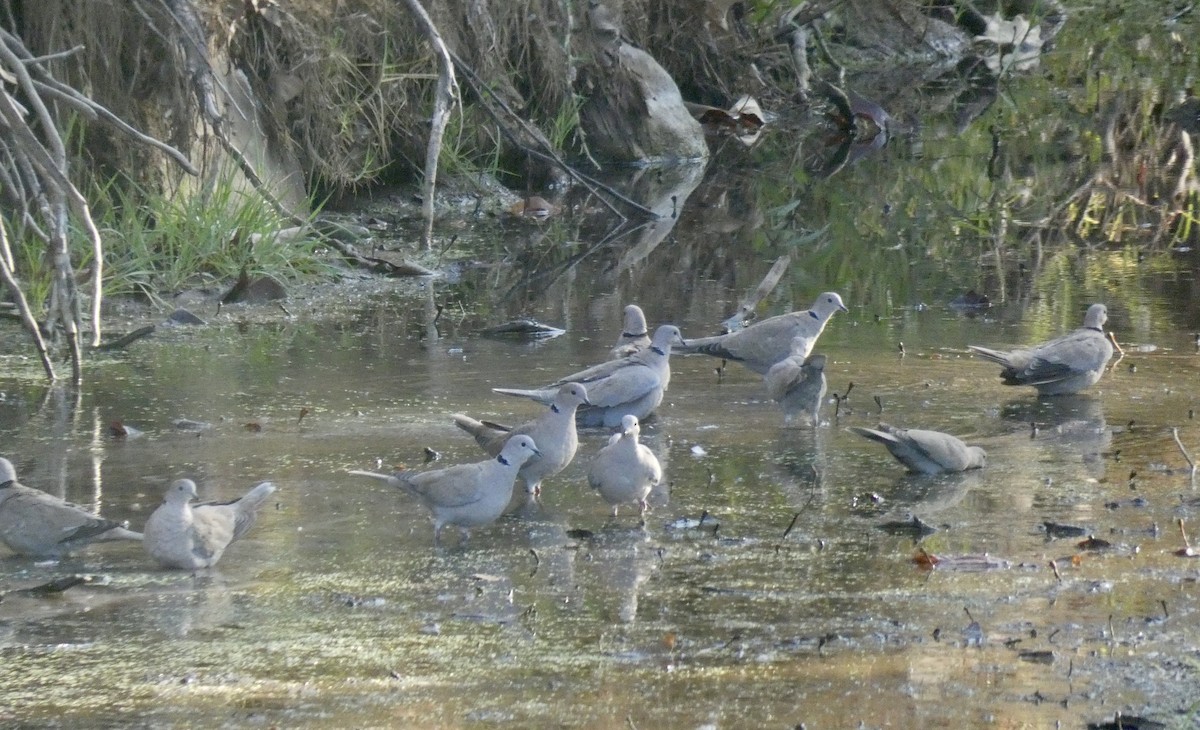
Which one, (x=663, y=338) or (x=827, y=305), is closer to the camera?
(x=663, y=338)

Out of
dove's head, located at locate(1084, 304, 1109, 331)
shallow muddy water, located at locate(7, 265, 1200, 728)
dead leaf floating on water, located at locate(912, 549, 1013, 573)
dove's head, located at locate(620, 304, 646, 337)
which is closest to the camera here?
shallow muddy water, located at locate(7, 265, 1200, 728)

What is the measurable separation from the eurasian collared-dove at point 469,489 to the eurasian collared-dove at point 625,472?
0.27m

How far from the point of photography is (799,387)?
282 inches

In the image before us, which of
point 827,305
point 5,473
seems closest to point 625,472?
point 5,473

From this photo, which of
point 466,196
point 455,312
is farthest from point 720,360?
point 466,196

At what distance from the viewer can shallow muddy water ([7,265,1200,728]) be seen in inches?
162

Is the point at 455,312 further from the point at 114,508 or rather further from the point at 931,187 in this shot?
the point at 931,187

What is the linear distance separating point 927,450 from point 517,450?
155cm

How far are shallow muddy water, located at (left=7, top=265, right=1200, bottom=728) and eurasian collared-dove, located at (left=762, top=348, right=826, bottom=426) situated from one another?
11 cm

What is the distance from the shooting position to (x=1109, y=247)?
12.4 meters

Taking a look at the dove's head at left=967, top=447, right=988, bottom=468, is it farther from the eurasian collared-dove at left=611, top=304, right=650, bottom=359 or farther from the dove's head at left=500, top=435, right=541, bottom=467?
the eurasian collared-dove at left=611, top=304, right=650, bottom=359

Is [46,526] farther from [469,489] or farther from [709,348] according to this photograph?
[709,348]

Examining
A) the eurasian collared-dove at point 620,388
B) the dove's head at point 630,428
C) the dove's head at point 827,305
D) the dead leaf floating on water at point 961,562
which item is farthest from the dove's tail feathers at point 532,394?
the dead leaf floating on water at point 961,562

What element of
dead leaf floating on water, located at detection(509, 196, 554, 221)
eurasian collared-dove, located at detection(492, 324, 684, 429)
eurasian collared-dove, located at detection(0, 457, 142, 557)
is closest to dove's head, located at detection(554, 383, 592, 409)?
eurasian collared-dove, located at detection(492, 324, 684, 429)
